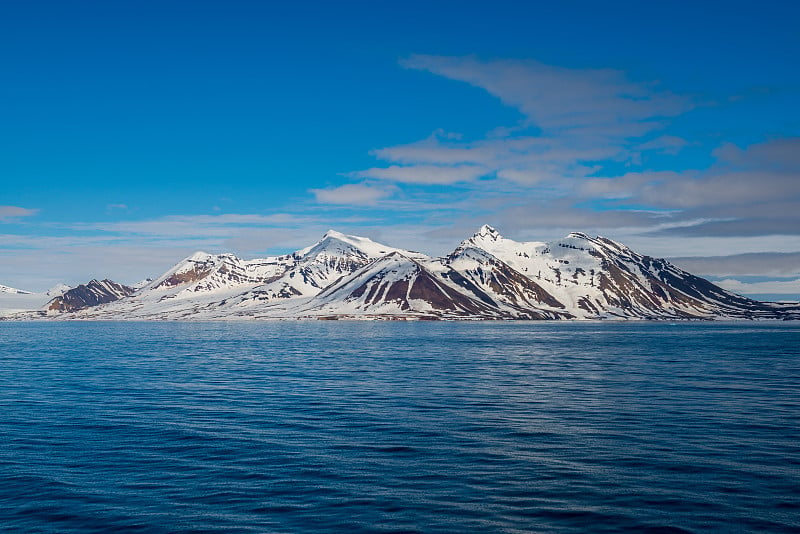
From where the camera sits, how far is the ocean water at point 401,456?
2598 cm

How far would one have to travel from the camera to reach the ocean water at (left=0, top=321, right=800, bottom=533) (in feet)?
85.3

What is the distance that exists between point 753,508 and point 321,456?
20.9 meters

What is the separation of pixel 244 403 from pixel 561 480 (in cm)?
3441

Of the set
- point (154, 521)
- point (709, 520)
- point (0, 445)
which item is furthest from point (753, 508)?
point (0, 445)

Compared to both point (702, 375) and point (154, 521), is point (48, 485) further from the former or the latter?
point (702, 375)

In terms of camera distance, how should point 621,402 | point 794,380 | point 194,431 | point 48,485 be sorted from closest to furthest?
1. point 48,485
2. point 194,431
3. point 621,402
4. point 794,380

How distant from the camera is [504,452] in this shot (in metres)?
37.4

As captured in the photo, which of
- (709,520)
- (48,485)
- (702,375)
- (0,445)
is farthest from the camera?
(702,375)

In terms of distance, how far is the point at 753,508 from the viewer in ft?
87.7

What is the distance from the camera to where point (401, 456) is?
36.4 metres

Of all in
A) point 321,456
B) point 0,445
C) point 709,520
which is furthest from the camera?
point 0,445

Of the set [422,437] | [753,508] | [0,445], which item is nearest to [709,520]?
[753,508]

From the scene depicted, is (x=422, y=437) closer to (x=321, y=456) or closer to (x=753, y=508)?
(x=321, y=456)

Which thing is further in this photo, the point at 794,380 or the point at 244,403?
the point at 794,380
